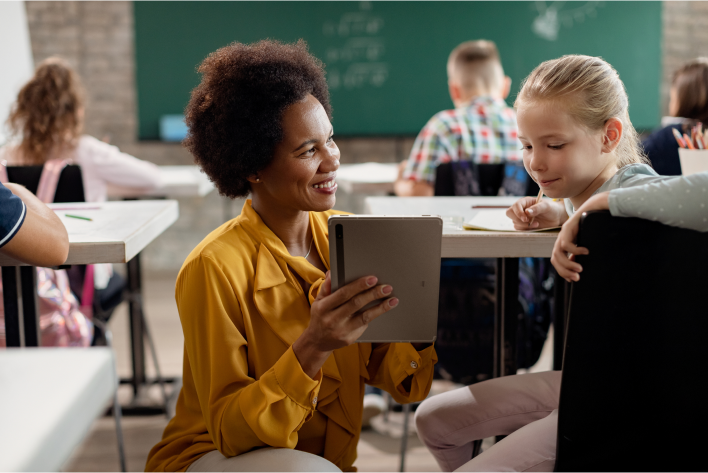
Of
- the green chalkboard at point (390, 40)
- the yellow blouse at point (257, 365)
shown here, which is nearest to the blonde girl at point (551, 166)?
the yellow blouse at point (257, 365)

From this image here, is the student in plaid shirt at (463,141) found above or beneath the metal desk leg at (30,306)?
above

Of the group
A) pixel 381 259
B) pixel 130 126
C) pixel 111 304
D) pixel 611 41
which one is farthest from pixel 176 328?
pixel 611 41

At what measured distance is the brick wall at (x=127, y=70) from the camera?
4.55 m

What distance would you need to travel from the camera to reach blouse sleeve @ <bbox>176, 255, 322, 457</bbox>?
2.96ft

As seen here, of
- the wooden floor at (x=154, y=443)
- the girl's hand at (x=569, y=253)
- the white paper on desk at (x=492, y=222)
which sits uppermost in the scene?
the girl's hand at (x=569, y=253)

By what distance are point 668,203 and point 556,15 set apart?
427 centimetres

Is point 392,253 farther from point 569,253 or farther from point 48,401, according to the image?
point 48,401

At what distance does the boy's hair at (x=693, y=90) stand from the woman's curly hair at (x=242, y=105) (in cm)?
170

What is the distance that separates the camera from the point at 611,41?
4629 millimetres

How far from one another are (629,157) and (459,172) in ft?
3.17

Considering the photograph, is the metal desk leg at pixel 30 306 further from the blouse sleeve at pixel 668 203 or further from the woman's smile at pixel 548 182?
the blouse sleeve at pixel 668 203

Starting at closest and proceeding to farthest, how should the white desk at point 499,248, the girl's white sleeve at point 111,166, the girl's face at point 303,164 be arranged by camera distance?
the girl's face at point 303,164 < the white desk at point 499,248 < the girl's white sleeve at point 111,166

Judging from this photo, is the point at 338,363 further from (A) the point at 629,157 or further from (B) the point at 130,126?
(B) the point at 130,126

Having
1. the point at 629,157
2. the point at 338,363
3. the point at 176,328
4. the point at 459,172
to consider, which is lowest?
the point at 176,328
